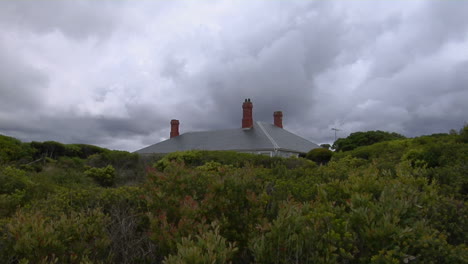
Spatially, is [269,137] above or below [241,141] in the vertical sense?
above

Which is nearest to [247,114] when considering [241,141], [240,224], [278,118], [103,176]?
[241,141]

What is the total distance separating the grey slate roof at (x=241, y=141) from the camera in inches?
1023

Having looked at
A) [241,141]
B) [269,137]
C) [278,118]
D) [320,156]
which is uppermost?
[278,118]

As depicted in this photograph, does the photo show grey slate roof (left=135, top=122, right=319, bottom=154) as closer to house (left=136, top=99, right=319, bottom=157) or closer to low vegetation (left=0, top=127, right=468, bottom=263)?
house (left=136, top=99, right=319, bottom=157)

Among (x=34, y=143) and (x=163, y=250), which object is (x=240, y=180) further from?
(x=34, y=143)

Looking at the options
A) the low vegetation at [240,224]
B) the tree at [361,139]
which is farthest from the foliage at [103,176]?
the tree at [361,139]

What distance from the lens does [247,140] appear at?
26.9m

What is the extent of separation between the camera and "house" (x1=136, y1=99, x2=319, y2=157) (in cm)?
2577

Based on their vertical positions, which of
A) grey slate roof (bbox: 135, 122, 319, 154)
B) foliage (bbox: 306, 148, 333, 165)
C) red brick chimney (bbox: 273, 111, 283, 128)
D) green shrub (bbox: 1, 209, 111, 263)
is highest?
red brick chimney (bbox: 273, 111, 283, 128)

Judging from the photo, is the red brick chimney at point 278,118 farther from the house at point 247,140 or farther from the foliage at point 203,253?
the foliage at point 203,253

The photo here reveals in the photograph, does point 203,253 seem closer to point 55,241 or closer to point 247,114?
point 55,241

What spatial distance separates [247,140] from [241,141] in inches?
19.8

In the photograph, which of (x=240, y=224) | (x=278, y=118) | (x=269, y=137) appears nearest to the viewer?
(x=240, y=224)

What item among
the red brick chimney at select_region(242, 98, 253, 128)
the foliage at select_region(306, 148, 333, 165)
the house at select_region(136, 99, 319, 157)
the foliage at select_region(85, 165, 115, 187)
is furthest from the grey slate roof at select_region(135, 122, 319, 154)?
the foliage at select_region(85, 165, 115, 187)
